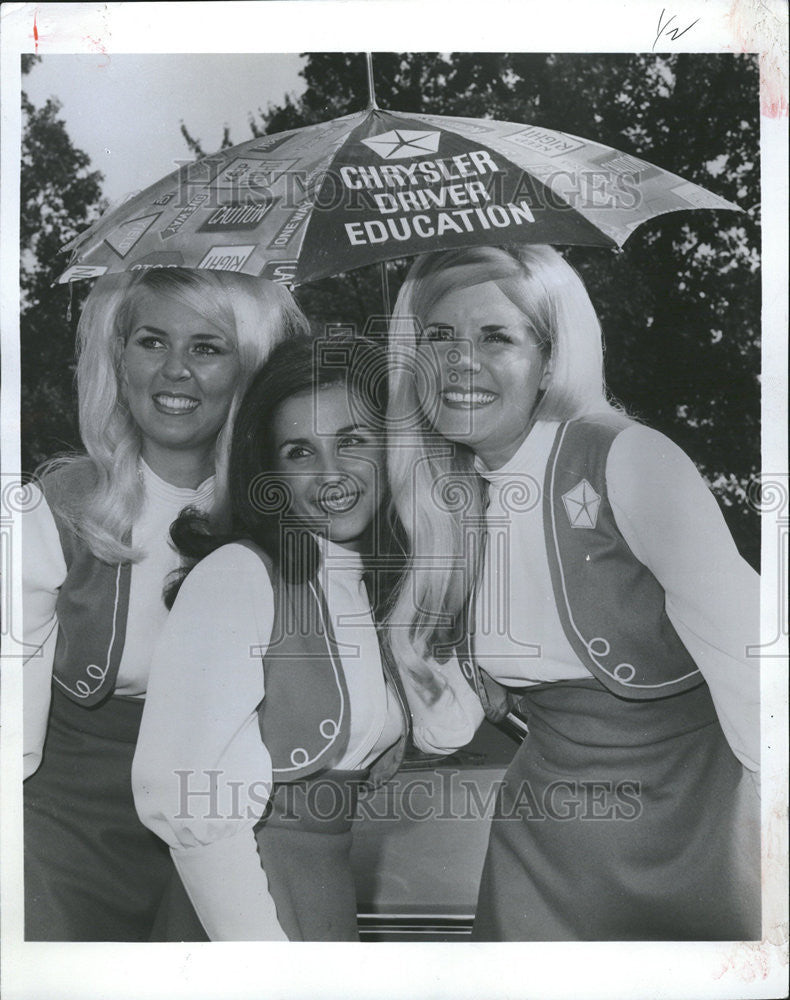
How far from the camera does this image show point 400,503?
2.99 meters

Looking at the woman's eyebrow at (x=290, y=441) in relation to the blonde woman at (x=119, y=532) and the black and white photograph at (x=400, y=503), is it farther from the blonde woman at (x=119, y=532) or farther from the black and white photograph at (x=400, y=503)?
the blonde woman at (x=119, y=532)

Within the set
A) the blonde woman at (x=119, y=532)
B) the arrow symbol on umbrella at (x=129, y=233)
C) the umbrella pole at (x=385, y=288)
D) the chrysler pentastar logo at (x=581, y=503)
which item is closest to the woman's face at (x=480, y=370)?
the umbrella pole at (x=385, y=288)

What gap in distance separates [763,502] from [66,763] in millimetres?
2185

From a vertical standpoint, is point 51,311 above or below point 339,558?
above

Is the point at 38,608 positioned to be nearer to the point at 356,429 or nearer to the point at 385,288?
the point at 356,429

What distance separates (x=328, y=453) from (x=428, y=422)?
0.30 metres

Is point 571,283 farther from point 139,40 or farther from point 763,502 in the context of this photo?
point 139,40

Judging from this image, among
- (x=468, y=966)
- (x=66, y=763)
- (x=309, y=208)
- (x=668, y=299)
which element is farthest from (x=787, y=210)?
(x=66, y=763)

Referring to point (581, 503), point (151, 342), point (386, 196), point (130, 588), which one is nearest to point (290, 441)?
point (151, 342)

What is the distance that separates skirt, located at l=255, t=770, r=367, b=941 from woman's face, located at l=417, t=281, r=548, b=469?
1.04 meters

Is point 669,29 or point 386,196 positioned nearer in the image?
point 386,196

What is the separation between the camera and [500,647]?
2982 mm

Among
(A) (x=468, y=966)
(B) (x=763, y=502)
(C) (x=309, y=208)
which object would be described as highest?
(C) (x=309, y=208)

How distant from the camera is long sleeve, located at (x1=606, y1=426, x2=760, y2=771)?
2.99 metres
